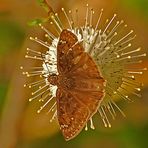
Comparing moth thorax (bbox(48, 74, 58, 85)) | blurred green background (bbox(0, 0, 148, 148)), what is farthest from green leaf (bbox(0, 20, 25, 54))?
moth thorax (bbox(48, 74, 58, 85))

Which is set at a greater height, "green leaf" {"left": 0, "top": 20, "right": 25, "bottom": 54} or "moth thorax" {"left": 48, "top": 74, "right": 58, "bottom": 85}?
"green leaf" {"left": 0, "top": 20, "right": 25, "bottom": 54}

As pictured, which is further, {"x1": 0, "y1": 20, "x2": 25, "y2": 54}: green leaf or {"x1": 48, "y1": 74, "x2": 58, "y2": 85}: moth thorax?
{"x1": 0, "y1": 20, "x2": 25, "y2": 54}: green leaf

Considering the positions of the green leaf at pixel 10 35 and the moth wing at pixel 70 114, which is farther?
the green leaf at pixel 10 35

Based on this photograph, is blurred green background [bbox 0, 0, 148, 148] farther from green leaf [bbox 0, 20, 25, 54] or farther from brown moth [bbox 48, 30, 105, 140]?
brown moth [bbox 48, 30, 105, 140]

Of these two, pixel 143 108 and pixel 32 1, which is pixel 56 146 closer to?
pixel 143 108

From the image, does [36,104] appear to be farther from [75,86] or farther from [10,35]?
[75,86]

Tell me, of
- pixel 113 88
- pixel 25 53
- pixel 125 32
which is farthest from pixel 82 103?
pixel 25 53

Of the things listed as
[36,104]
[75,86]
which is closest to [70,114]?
[75,86]

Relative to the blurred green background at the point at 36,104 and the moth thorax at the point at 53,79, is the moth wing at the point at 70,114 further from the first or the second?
the blurred green background at the point at 36,104

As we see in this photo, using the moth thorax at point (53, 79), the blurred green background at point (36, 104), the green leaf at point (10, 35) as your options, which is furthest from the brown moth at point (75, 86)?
the green leaf at point (10, 35)
